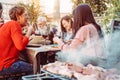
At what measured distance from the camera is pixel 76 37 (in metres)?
3.09

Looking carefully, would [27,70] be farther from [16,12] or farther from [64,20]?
[64,20]

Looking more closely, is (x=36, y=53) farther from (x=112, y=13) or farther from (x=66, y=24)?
(x=112, y=13)

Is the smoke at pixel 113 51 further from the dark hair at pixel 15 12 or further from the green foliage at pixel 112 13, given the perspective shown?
the green foliage at pixel 112 13

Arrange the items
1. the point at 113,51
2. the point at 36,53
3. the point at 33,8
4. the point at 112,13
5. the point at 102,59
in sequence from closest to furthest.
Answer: the point at 102,59 < the point at 36,53 < the point at 113,51 < the point at 112,13 < the point at 33,8

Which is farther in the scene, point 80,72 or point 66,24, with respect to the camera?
point 66,24

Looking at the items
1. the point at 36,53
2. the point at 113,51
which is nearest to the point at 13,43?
the point at 36,53

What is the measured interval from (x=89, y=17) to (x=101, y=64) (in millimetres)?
581

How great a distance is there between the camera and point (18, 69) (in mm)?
3521

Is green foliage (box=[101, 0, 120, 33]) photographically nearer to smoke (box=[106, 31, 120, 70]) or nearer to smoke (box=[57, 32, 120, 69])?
smoke (box=[106, 31, 120, 70])

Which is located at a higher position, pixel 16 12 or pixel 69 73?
pixel 16 12

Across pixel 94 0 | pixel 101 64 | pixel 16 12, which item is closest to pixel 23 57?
pixel 16 12

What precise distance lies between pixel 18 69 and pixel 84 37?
102cm

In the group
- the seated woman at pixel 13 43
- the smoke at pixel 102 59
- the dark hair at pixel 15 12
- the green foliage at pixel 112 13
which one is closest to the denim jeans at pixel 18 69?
the seated woman at pixel 13 43

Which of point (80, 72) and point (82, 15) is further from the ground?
point (82, 15)
